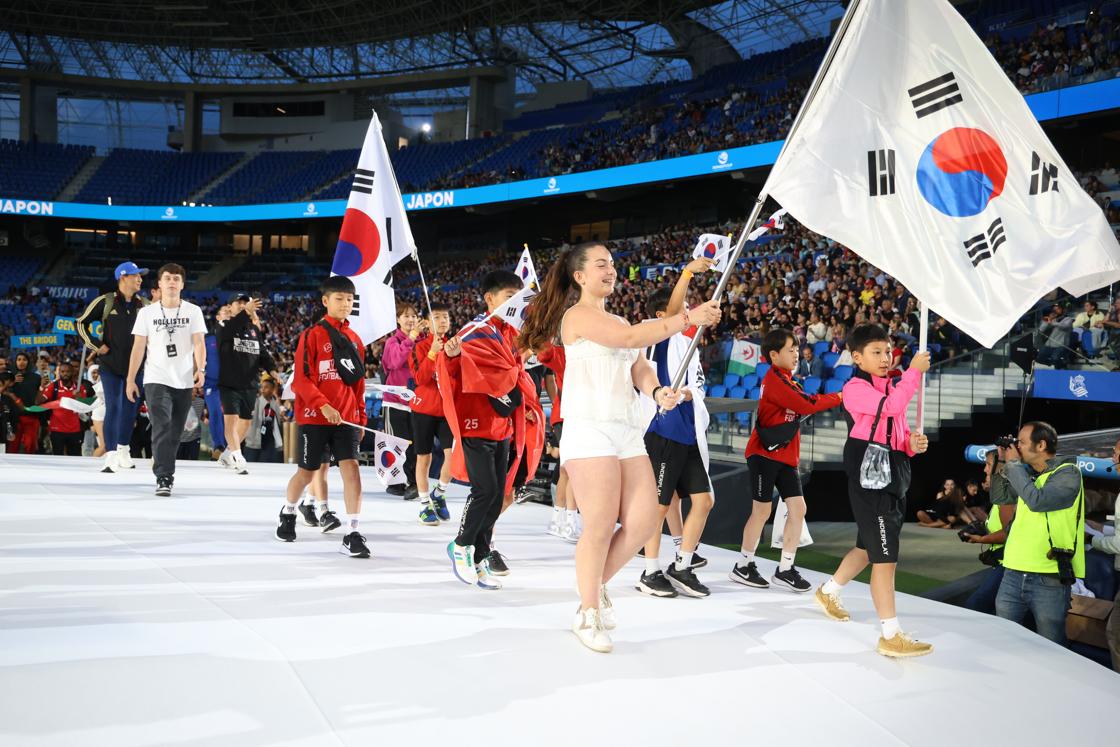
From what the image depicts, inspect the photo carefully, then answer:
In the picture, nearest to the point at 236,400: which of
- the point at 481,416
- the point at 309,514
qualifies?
the point at 309,514

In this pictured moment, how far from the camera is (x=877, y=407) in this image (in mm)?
4496

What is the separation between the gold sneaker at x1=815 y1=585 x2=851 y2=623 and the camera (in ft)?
16.2

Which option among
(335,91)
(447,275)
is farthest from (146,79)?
(447,275)

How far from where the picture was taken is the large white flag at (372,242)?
23.2ft

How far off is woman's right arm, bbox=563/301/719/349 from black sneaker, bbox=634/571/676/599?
1922 mm

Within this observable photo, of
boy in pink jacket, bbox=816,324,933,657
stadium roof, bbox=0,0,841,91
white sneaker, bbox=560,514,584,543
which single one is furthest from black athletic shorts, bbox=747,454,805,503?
stadium roof, bbox=0,0,841,91

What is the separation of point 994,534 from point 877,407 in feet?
9.64

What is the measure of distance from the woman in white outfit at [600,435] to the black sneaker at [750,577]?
1.95 meters

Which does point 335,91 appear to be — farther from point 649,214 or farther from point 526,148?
point 649,214

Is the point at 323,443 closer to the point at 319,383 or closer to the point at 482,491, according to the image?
the point at 319,383

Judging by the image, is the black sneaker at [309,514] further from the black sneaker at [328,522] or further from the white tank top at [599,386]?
the white tank top at [599,386]

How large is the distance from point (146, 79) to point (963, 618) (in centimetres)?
4832

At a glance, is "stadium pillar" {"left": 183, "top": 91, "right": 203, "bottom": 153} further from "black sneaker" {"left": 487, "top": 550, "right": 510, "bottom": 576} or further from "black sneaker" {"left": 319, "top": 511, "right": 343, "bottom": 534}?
"black sneaker" {"left": 487, "top": 550, "right": 510, "bottom": 576}

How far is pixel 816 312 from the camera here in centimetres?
1523
